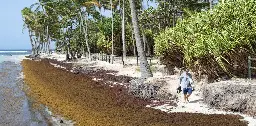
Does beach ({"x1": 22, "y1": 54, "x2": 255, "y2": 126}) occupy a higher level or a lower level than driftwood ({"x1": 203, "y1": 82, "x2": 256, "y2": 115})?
lower

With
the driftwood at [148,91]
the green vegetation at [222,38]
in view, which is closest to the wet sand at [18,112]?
the driftwood at [148,91]

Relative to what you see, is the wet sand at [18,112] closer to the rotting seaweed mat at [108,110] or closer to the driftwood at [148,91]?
the rotting seaweed mat at [108,110]

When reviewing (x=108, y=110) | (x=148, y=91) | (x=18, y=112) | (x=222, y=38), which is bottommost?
(x=18, y=112)

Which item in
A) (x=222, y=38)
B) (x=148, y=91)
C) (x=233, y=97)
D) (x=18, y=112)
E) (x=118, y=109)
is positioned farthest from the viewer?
(x=148, y=91)

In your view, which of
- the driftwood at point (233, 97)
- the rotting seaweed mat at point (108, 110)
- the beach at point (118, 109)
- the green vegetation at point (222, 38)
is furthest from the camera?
the green vegetation at point (222, 38)

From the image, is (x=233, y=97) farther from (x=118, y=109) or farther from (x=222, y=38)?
(x=118, y=109)

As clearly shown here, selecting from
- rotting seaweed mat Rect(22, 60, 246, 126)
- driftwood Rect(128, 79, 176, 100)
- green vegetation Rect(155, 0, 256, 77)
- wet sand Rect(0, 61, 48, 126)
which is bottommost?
wet sand Rect(0, 61, 48, 126)

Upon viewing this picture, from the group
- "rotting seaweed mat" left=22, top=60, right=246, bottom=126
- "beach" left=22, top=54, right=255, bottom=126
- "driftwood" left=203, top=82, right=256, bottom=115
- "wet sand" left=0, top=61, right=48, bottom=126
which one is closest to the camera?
"rotting seaweed mat" left=22, top=60, right=246, bottom=126

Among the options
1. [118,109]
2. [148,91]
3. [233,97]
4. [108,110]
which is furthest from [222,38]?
[108,110]

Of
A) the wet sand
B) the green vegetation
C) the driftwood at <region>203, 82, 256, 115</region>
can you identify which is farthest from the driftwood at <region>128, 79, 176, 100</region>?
the wet sand

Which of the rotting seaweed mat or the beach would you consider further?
the beach

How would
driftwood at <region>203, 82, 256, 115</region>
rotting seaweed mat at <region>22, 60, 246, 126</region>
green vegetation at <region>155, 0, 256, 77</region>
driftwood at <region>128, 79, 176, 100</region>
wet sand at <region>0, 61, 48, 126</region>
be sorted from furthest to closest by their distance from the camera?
driftwood at <region>128, 79, 176, 100</region> → green vegetation at <region>155, 0, 256, 77</region> → wet sand at <region>0, 61, 48, 126</region> → driftwood at <region>203, 82, 256, 115</region> → rotting seaweed mat at <region>22, 60, 246, 126</region>

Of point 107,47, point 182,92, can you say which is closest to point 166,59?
point 182,92

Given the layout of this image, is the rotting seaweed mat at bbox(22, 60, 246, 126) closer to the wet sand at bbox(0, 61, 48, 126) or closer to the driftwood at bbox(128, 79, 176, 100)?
the driftwood at bbox(128, 79, 176, 100)
